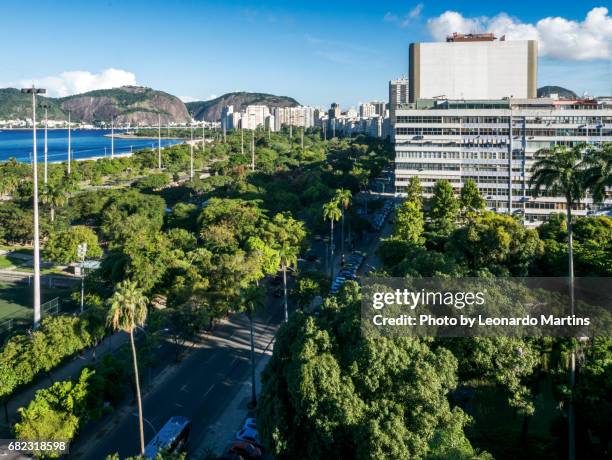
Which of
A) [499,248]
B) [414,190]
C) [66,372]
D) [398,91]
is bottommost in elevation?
[66,372]

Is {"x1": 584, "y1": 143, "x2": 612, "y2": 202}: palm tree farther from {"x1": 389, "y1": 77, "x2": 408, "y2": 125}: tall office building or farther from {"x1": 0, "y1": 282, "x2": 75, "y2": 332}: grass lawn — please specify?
{"x1": 389, "y1": 77, "x2": 408, "y2": 125}: tall office building

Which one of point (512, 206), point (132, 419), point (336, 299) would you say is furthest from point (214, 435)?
point (512, 206)

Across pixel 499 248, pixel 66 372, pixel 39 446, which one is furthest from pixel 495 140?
pixel 39 446

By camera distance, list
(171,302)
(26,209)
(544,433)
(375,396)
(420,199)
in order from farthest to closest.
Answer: (26,209)
(420,199)
(171,302)
(544,433)
(375,396)

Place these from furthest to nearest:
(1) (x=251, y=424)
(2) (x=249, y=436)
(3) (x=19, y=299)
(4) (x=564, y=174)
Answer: (3) (x=19, y=299) → (4) (x=564, y=174) → (1) (x=251, y=424) → (2) (x=249, y=436)

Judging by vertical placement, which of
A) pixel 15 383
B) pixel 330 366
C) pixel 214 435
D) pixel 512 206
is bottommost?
pixel 214 435

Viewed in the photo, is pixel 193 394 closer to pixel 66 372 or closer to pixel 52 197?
pixel 66 372

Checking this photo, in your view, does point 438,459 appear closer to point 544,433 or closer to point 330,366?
point 330,366

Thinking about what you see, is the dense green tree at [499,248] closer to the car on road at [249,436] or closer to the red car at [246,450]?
the car on road at [249,436]

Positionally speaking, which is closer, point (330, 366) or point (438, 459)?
point (438, 459)
